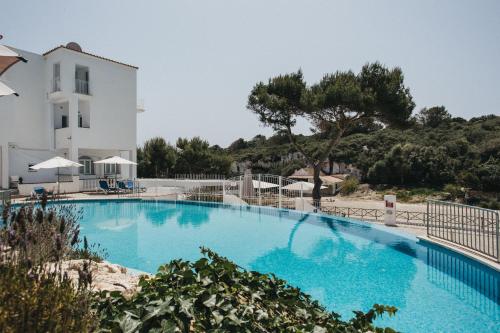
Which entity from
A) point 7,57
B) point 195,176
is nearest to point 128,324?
point 7,57

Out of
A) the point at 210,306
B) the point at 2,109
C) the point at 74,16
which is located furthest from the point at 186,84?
the point at 210,306

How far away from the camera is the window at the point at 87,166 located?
974 inches

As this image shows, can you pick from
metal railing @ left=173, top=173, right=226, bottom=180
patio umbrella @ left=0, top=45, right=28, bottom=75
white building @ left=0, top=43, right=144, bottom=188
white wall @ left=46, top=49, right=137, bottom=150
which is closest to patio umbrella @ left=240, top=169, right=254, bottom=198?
white building @ left=0, top=43, right=144, bottom=188

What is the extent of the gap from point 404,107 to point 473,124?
116ft

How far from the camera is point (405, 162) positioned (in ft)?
123

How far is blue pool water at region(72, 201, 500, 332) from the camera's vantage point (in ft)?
18.8

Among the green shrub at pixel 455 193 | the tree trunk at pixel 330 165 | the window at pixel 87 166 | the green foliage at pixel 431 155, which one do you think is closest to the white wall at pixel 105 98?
the window at pixel 87 166

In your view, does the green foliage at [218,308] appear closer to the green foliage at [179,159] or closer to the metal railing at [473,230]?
the metal railing at [473,230]

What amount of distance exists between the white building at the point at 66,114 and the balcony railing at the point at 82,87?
64 mm

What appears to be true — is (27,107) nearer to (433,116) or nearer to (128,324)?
(128,324)

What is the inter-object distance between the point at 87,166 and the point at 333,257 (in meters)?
22.2

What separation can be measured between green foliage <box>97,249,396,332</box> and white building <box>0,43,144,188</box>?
22.1 meters

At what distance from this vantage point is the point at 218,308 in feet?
8.04

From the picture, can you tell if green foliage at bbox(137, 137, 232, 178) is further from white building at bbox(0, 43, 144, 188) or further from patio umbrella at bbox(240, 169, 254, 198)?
patio umbrella at bbox(240, 169, 254, 198)
